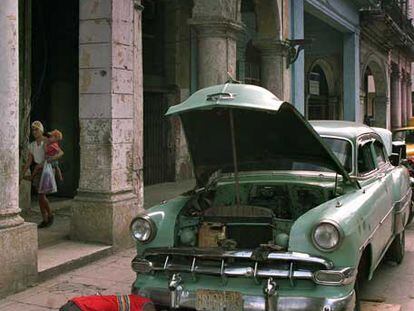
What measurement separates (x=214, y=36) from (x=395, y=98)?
21937 millimetres

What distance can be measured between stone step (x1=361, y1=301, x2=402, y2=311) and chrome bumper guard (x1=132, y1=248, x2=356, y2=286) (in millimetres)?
1256

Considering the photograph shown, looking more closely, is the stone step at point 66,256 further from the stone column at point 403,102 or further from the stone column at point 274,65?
the stone column at point 403,102

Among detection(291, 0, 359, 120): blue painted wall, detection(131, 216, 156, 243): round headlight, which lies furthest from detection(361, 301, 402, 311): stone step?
Answer: detection(291, 0, 359, 120): blue painted wall

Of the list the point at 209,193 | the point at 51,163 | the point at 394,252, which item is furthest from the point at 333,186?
the point at 51,163

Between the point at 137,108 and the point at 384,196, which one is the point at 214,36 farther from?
the point at 384,196

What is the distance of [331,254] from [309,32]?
60.9 feet

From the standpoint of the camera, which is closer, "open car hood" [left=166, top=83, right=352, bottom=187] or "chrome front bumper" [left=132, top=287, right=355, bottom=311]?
"chrome front bumper" [left=132, top=287, right=355, bottom=311]

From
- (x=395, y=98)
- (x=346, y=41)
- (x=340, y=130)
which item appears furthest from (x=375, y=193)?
(x=395, y=98)

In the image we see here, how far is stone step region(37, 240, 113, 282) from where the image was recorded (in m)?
6.36

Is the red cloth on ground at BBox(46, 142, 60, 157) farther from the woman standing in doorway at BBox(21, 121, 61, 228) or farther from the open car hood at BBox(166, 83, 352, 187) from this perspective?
the open car hood at BBox(166, 83, 352, 187)

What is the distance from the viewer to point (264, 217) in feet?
15.8

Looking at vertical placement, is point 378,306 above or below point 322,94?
below

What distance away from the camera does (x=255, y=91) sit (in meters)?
4.70

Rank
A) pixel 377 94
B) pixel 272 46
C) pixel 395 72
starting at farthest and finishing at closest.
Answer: pixel 395 72 < pixel 377 94 < pixel 272 46
